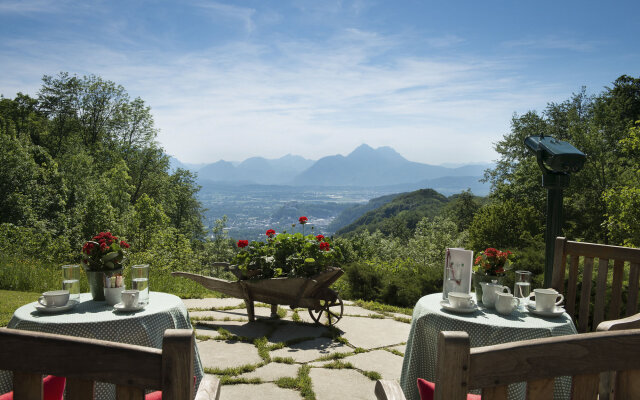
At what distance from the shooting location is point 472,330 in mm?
2473

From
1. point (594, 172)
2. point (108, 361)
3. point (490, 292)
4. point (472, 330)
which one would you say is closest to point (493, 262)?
point (490, 292)

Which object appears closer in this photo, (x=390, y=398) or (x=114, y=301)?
(x=390, y=398)

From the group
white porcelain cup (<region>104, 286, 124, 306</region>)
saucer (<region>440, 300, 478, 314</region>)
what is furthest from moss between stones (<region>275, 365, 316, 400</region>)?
→ white porcelain cup (<region>104, 286, 124, 306</region>)

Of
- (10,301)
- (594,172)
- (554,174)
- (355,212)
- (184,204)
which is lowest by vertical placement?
(355,212)

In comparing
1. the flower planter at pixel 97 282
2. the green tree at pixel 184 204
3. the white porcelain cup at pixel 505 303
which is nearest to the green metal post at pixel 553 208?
the white porcelain cup at pixel 505 303

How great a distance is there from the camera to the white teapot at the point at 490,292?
9.11ft

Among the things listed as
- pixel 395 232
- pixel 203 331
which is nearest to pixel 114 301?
pixel 203 331

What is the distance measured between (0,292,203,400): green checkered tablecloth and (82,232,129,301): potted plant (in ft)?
0.61

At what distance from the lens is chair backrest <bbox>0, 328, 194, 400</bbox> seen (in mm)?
939

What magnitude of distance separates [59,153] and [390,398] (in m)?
29.0

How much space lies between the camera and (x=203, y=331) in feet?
15.5

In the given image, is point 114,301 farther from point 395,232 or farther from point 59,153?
point 395,232

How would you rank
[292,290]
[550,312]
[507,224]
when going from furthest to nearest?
[507,224] → [292,290] → [550,312]

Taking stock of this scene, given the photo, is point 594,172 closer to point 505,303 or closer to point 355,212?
point 505,303
